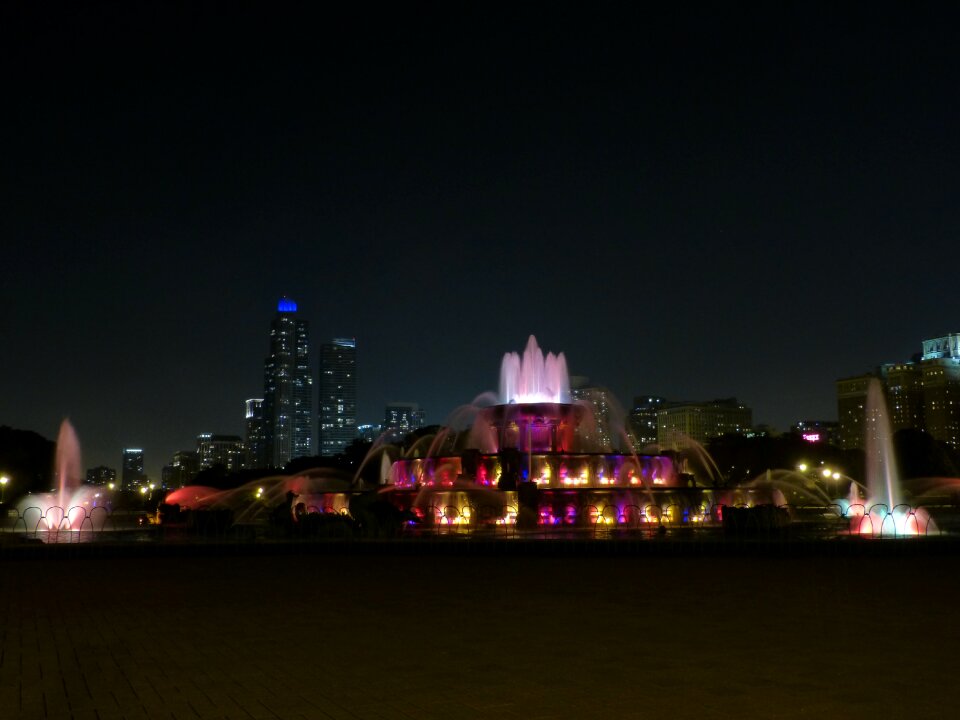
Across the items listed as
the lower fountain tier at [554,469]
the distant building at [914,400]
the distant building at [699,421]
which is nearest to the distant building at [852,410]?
the distant building at [914,400]

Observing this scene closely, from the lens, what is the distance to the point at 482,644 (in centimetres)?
927

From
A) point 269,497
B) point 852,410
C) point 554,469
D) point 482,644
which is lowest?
point 482,644

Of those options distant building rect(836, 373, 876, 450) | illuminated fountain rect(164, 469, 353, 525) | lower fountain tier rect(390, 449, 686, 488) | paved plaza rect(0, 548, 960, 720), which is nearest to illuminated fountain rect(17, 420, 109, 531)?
illuminated fountain rect(164, 469, 353, 525)

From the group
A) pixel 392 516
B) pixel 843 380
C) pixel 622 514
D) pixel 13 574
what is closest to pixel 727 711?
pixel 13 574

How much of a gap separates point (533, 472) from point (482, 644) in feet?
96.5

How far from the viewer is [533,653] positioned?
879 centimetres

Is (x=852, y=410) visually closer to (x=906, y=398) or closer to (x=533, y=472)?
(x=906, y=398)

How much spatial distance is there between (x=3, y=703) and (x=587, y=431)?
39485 mm

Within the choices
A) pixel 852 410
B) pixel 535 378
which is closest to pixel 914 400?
pixel 852 410

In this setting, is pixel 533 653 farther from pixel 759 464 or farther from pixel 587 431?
pixel 759 464

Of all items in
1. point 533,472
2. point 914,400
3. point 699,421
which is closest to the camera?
point 533,472

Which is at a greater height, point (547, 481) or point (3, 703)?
point (547, 481)

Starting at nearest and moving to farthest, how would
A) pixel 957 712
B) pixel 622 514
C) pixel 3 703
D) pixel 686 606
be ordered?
1. pixel 957 712
2. pixel 3 703
3. pixel 686 606
4. pixel 622 514

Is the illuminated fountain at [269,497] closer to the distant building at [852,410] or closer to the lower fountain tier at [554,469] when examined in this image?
the lower fountain tier at [554,469]
